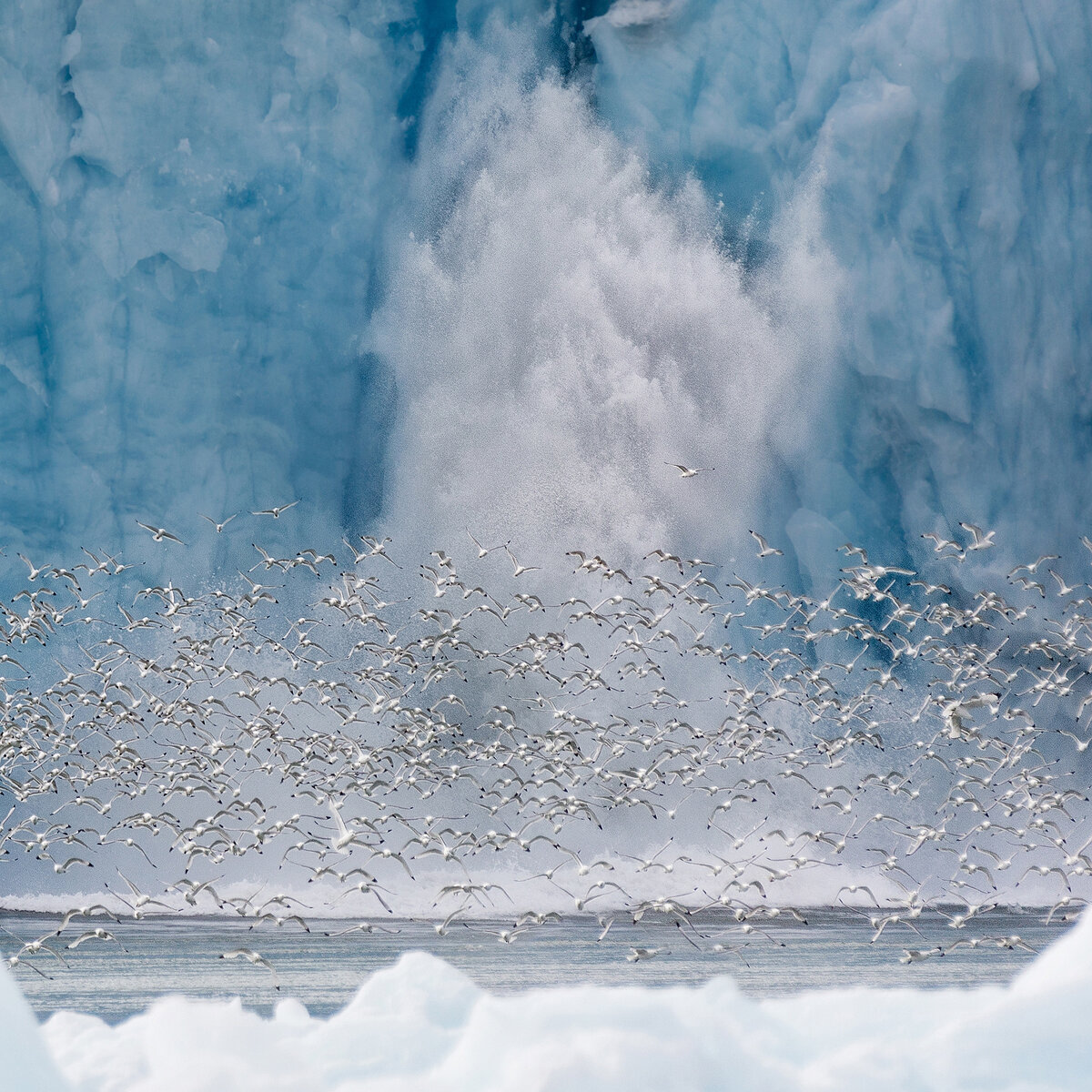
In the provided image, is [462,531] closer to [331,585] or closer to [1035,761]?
[331,585]

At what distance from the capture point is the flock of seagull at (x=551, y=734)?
17.4m

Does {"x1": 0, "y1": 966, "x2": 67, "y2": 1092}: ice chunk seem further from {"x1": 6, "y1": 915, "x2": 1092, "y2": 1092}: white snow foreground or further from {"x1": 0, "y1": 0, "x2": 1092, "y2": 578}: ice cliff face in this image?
{"x1": 0, "y1": 0, "x2": 1092, "y2": 578}: ice cliff face

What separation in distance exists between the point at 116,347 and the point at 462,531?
604 cm

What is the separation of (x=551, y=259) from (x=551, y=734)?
27.6ft

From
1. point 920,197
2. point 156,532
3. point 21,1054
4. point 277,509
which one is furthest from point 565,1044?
point 920,197

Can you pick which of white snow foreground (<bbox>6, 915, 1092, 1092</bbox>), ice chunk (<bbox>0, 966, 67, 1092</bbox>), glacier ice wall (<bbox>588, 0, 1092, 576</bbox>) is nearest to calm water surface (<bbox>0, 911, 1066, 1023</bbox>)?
white snow foreground (<bbox>6, 915, 1092, 1092</bbox>)

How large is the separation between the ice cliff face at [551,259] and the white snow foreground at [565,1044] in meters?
11.7

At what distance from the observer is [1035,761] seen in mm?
21016

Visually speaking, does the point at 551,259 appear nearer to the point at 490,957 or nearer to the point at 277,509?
the point at 277,509

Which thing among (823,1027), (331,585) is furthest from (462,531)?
(823,1027)

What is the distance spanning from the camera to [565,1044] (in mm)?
6695

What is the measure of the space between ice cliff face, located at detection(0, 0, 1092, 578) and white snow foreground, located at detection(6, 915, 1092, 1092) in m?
11.7

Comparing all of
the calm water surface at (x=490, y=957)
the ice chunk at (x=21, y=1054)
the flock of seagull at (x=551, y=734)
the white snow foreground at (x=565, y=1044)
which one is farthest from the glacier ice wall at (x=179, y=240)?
the ice chunk at (x=21, y=1054)

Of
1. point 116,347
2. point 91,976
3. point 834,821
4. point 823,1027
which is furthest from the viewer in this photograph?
point 834,821
